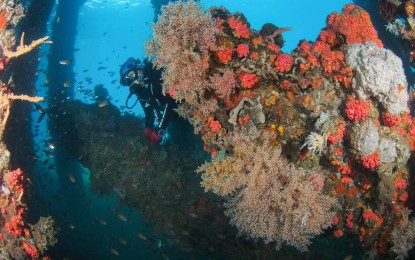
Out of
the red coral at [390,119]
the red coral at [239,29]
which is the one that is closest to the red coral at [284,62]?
the red coral at [239,29]

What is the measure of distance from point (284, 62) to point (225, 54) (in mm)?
1068

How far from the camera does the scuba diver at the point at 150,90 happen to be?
327 inches

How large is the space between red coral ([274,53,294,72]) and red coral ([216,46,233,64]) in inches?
33.2

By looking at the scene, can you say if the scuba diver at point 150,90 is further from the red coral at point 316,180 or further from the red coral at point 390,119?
the red coral at point 390,119

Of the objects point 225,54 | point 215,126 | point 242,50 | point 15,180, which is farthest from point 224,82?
point 15,180

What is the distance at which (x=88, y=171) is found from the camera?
84.0ft

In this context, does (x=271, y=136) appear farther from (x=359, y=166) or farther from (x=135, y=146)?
(x=135, y=146)

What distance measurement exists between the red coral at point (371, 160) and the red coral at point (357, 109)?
27.0 inches

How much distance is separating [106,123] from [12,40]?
256 inches

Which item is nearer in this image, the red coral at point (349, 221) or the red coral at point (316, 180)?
the red coral at point (316, 180)

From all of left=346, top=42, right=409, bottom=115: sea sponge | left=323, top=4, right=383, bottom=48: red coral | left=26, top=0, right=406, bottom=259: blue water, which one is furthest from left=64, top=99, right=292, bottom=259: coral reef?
left=323, top=4, right=383, bottom=48: red coral

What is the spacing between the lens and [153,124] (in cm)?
950

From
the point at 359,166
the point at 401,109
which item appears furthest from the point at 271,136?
the point at 401,109

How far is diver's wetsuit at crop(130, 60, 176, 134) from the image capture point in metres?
8.30
